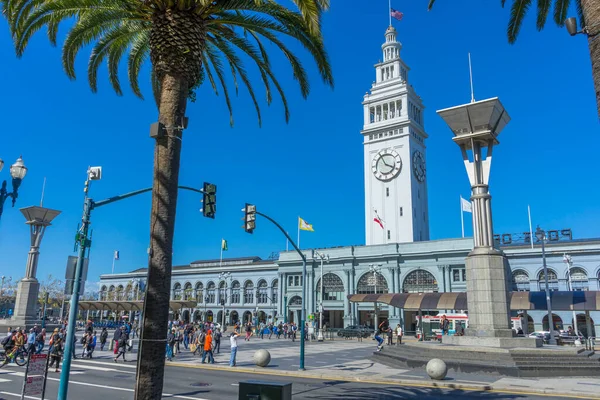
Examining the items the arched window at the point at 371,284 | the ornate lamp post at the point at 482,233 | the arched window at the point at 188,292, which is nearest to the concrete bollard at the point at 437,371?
the ornate lamp post at the point at 482,233

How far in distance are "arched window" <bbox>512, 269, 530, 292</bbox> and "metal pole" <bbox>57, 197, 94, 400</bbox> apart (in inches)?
2277

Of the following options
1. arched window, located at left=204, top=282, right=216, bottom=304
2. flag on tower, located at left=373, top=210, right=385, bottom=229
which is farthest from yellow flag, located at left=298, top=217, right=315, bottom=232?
arched window, located at left=204, top=282, right=216, bottom=304

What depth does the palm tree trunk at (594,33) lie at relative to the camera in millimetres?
8203

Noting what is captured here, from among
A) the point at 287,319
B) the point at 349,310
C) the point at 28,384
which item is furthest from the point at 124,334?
the point at 287,319

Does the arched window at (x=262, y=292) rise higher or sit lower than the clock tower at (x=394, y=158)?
lower

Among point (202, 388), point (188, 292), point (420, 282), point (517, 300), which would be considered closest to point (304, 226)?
point (517, 300)

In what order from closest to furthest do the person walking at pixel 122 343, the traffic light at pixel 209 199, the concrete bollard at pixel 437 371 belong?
the traffic light at pixel 209 199 < the concrete bollard at pixel 437 371 < the person walking at pixel 122 343

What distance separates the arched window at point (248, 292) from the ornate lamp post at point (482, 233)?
6133 cm

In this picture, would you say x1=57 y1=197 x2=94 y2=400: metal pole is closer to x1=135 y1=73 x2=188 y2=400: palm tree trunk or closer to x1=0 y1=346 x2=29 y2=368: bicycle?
x1=135 y1=73 x2=188 y2=400: palm tree trunk

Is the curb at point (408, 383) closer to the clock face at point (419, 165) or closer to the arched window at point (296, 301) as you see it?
the arched window at point (296, 301)

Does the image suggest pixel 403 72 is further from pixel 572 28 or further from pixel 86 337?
pixel 572 28

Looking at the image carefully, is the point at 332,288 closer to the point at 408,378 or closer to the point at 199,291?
the point at 199,291

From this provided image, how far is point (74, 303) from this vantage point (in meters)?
12.2

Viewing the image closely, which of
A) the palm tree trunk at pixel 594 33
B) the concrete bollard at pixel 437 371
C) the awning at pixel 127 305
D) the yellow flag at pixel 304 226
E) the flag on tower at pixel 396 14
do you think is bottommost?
the concrete bollard at pixel 437 371
